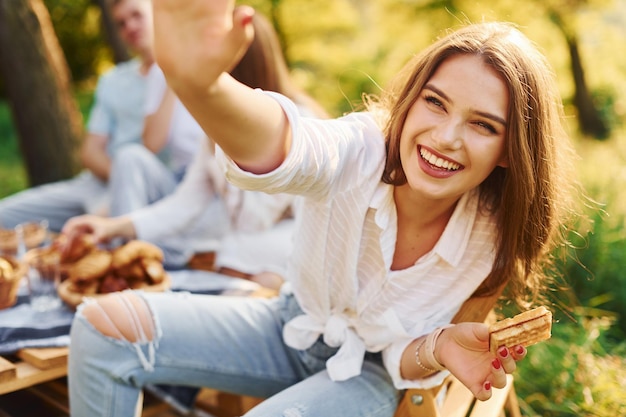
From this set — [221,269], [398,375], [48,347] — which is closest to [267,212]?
[221,269]

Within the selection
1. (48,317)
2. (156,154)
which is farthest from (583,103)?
(48,317)

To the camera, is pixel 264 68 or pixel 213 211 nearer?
pixel 264 68

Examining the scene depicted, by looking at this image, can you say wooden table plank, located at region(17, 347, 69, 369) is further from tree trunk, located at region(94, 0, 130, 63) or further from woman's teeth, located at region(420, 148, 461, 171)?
tree trunk, located at region(94, 0, 130, 63)

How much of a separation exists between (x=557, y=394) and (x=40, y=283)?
188cm

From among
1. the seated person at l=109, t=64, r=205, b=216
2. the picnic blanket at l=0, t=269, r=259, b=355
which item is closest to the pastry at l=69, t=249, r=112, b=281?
the picnic blanket at l=0, t=269, r=259, b=355

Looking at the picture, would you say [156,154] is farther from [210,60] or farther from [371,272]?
[210,60]

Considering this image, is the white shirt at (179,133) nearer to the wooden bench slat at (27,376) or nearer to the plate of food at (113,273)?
the plate of food at (113,273)

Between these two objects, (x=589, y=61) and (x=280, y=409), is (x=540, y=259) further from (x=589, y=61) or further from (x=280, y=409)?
(x=589, y=61)

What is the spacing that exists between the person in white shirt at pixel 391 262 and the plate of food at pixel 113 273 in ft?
1.57

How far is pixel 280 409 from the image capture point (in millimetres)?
1465

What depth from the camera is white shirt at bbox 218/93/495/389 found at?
1505mm

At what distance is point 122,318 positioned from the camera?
1.64 m

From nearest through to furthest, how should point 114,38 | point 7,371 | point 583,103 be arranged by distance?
point 7,371 → point 114,38 → point 583,103

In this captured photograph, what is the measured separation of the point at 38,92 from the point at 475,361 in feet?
14.7
